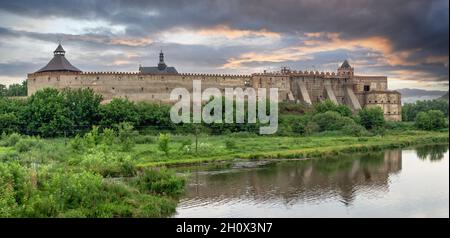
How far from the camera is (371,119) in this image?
31.8 m

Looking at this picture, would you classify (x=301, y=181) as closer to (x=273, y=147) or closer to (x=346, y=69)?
(x=273, y=147)

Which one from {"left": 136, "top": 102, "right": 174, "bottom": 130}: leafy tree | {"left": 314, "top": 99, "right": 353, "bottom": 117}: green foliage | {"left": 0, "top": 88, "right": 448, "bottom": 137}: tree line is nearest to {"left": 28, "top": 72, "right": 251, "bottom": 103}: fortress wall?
{"left": 0, "top": 88, "right": 448, "bottom": 137}: tree line

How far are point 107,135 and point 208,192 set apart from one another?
8.81m

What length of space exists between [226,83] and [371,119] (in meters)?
8.75

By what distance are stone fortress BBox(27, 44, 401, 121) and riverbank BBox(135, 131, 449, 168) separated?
7536 mm

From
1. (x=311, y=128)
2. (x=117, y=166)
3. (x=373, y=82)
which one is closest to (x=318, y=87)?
(x=373, y=82)

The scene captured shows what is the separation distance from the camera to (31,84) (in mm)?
30828

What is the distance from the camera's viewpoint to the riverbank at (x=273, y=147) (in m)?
18.5

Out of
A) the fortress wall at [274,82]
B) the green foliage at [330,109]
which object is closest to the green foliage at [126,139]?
the fortress wall at [274,82]

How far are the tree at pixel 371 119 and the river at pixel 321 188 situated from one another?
40.0ft

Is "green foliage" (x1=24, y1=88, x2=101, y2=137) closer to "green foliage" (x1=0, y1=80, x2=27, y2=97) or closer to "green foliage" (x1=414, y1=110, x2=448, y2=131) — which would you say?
"green foliage" (x1=0, y1=80, x2=27, y2=97)

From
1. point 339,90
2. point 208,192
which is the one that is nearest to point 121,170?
point 208,192

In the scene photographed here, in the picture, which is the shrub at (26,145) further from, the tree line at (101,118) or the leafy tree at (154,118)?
the leafy tree at (154,118)
